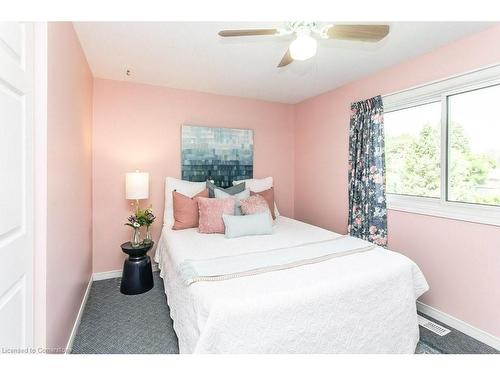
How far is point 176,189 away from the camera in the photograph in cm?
311

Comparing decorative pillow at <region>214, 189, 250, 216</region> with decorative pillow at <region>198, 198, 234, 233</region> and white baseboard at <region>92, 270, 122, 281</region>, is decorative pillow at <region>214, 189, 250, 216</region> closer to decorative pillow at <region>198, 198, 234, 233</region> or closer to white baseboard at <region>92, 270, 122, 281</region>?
decorative pillow at <region>198, 198, 234, 233</region>

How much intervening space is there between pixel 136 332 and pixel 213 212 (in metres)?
1.21

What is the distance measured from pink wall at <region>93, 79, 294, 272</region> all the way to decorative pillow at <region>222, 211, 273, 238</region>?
1230mm

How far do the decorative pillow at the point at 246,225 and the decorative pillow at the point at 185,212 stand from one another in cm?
43

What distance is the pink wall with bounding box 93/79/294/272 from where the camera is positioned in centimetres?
297

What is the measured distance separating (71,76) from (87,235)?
1.58 meters

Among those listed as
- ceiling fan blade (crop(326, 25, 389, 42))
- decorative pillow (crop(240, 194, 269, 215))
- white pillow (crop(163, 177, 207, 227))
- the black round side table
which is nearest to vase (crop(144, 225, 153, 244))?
the black round side table

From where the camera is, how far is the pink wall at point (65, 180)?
1.40m

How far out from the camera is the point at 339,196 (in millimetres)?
3227

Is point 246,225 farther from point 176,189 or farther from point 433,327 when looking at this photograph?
point 433,327

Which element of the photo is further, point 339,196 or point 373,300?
point 339,196

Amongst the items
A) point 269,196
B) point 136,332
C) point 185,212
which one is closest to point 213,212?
point 185,212
